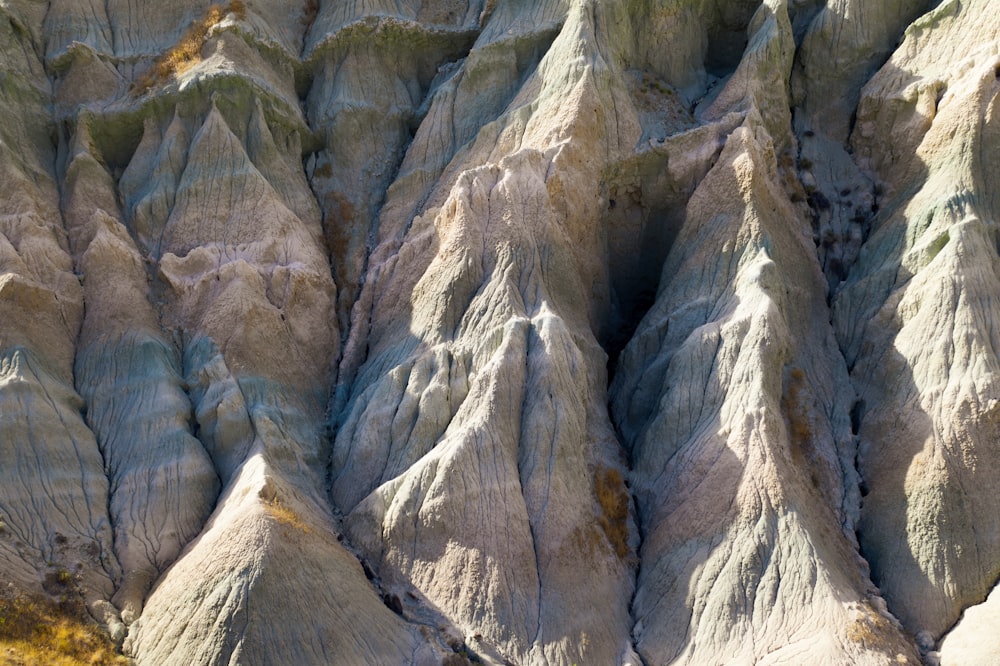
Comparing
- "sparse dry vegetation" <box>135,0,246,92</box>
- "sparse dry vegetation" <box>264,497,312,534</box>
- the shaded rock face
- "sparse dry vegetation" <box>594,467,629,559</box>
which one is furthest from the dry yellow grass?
"sparse dry vegetation" <box>135,0,246,92</box>

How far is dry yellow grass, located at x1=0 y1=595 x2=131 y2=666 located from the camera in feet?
63.9

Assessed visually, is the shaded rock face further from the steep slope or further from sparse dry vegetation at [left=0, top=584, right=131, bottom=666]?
sparse dry vegetation at [left=0, top=584, right=131, bottom=666]

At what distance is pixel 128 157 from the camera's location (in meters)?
29.5

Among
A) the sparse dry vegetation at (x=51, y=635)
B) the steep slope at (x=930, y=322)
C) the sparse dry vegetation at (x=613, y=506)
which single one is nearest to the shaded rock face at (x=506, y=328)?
the steep slope at (x=930, y=322)

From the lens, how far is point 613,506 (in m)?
24.0

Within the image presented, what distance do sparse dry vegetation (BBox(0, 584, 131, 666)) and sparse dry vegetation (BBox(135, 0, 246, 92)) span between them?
15.2 m

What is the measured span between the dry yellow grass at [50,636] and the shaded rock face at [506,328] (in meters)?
0.49

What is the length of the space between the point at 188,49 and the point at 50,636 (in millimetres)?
17180

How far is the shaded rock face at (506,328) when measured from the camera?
2181cm

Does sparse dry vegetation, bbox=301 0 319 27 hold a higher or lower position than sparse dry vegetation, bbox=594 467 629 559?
higher

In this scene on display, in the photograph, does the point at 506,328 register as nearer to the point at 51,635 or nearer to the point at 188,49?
the point at 51,635

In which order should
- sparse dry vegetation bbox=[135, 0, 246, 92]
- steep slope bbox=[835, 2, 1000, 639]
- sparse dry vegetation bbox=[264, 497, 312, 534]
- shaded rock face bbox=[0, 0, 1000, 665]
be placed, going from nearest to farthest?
1. sparse dry vegetation bbox=[264, 497, 312, 534]
2. shaded rock face bbox=[0, 0, 1000, 665]
3. steep slope bbox=[835, 2, 1000, 639]
4. sparse dry vegetation bbox=[135, 0, 246, 92]

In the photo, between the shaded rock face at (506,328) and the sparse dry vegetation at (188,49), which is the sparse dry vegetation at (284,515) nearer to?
the shaded rock face at (506,328)

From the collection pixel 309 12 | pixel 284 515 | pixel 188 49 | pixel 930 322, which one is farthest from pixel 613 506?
pixel 309 12
